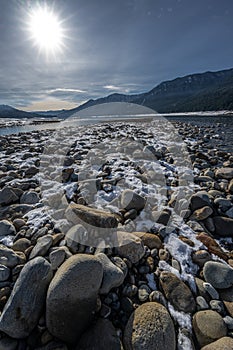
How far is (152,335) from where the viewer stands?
1693mm

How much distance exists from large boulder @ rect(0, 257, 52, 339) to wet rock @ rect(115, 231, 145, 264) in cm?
96

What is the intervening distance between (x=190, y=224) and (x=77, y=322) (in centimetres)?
230

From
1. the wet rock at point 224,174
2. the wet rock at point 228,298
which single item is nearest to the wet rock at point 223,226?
the wet rock at point 228,298

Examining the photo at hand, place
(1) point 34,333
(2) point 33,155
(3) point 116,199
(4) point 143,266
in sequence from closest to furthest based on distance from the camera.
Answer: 1. (1) point 34,333
2. (4) point 143,266
3. (3) point 116,199
4. (2) point 33,155

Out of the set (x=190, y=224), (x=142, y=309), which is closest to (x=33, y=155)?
(x=190, y=224)

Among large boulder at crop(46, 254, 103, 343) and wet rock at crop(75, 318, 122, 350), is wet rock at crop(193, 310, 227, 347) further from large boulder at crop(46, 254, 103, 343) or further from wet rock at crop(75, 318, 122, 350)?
large boulder at crop(46, 254, 103, 343)

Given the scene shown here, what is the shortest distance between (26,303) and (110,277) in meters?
0.84

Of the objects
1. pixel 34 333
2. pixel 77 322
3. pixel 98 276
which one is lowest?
pixel 34 333

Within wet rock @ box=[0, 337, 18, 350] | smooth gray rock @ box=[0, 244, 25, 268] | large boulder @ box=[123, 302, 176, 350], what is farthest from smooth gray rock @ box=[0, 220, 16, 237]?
large boulder @ box=[123, 302, 176, 350]

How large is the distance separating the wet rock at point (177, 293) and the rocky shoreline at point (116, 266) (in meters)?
0.01

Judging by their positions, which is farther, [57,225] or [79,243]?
[57,225]

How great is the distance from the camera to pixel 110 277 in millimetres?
2123

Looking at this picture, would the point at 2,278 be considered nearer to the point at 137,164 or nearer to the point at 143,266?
the point at 143,266

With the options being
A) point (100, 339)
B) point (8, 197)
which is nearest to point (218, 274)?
point (100, 339)
